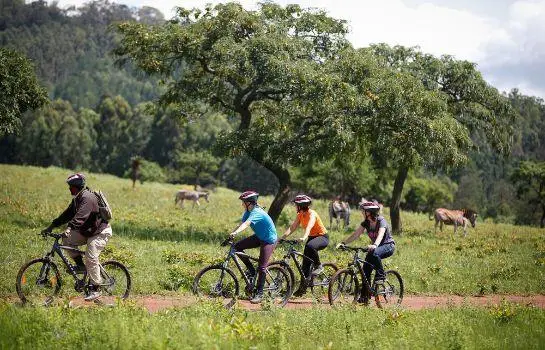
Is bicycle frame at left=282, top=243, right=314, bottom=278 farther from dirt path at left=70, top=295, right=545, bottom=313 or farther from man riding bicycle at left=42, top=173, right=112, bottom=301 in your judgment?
man riding bicycle at left=42, top=173, right=112, bottom=301

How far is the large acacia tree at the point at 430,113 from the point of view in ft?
66.0

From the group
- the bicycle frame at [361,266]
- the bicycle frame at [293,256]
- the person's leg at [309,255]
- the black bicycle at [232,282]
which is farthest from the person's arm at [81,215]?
the bicycle frame at [361,266]

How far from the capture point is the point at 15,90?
72.1 feet

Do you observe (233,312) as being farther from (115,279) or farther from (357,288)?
(357,288)

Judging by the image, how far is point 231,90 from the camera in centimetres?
2205

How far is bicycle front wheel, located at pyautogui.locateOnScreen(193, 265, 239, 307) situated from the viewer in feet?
35.9

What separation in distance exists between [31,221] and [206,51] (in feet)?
29.9

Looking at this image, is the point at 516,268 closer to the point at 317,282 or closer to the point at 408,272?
the point at 408,272

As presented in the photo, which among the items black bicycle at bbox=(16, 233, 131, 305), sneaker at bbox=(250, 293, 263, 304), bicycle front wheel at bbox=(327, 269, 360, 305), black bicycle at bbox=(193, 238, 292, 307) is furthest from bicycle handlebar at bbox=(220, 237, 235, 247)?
bicycle front wheel at bbox=(327, 269, 360, 305)

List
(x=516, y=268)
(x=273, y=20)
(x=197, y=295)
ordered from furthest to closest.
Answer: (x=273, y=20) < (x=516, y=268) < (x=197, y=295)

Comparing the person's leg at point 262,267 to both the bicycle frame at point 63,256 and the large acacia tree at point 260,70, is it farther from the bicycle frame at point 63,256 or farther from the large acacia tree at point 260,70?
the large acacia tree at point 260,70

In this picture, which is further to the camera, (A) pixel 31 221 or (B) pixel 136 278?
(A) pixel 31 221

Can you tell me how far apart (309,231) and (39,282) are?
557cm

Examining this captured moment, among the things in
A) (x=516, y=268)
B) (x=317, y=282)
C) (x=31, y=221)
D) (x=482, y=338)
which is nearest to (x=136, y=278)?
(x=317, y=282)
